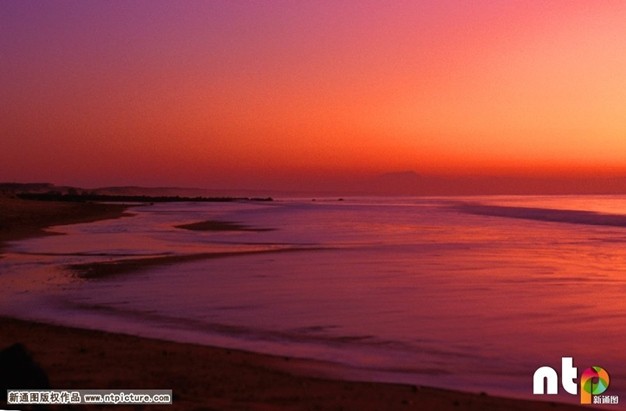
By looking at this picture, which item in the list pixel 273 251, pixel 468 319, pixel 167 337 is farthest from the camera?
pixel 273 251

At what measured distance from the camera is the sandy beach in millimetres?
8094

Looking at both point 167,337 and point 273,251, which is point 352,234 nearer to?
point 273,251

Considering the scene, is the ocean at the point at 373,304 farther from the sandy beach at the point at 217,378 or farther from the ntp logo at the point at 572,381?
the sandy beach at the point at 217,378

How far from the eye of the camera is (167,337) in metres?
12.2

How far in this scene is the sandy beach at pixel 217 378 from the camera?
8094 mm

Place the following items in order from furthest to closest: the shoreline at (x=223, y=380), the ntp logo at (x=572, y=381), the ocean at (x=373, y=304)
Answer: the ocean at (x=373, y=304)
the ntp logo at (x=572, y=381)
the shoreline at (x=223, y=380)

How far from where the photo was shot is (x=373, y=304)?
15.1 meters

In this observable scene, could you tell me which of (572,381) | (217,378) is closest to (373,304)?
(572,381)

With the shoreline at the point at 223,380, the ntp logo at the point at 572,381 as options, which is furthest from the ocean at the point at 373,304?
the shoreline at the point at 223,380

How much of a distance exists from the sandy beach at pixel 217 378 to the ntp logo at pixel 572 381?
0.61 m

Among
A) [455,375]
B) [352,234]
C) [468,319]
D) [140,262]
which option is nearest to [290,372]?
[455,375]

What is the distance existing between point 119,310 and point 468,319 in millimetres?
6993

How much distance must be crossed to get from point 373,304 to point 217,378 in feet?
21.4

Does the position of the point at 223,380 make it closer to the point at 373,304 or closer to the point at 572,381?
the point at 572,381
